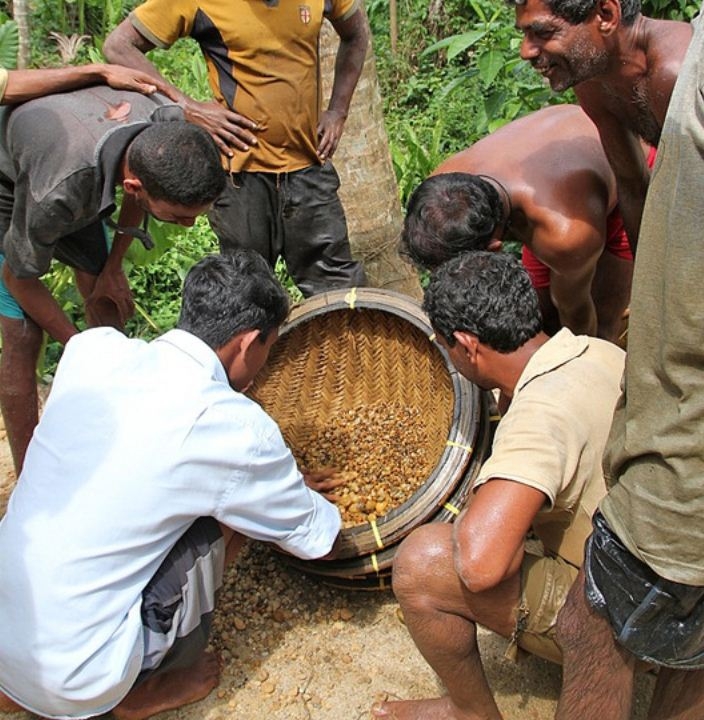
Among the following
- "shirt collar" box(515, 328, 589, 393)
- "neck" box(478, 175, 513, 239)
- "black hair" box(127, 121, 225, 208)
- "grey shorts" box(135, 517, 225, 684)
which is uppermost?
"black hair" box(127, 121, 225, 208)

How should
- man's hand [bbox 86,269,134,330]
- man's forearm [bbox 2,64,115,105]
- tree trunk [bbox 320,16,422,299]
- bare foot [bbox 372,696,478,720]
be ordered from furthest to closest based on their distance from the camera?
tree trunk [bbox 320,16,422,299]
man's hand [bbox 86,269,134,330]
man's forearm [bbox 2,64,115,105]
bare foot [bbox 372,696,478,720]

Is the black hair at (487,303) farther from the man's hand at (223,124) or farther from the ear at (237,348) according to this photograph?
the man's hand at (223,124)

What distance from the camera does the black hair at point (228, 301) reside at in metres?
2.45

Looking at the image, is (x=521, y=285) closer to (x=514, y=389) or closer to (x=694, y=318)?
(x=514, y=389)

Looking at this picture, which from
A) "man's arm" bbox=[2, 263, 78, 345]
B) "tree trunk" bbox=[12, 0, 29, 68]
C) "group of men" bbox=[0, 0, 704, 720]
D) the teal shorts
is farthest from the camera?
"tree trunk" bbox=[12, 0, 29, 68]

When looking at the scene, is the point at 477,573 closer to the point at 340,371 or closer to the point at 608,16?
the point at 608,16

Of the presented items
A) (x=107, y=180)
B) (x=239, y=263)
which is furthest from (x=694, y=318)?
(x=107, y=180)

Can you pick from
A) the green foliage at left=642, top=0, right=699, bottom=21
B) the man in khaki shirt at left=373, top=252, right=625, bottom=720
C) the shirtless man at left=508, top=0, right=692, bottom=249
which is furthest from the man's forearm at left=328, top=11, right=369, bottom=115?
the green foliage at left=642, top=0, right=699, bottom=21

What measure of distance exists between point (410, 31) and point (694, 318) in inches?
280

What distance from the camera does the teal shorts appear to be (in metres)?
3.21

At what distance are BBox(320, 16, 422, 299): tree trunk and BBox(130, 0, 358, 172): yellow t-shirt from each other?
1.87 ft

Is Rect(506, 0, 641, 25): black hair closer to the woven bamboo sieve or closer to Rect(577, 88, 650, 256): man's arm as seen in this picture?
Rect(577, 88, 650, 256): man's arm

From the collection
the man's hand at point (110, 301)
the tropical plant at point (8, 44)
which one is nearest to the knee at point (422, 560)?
the man's hand at point (110, 301)

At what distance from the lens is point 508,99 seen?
197 inches
